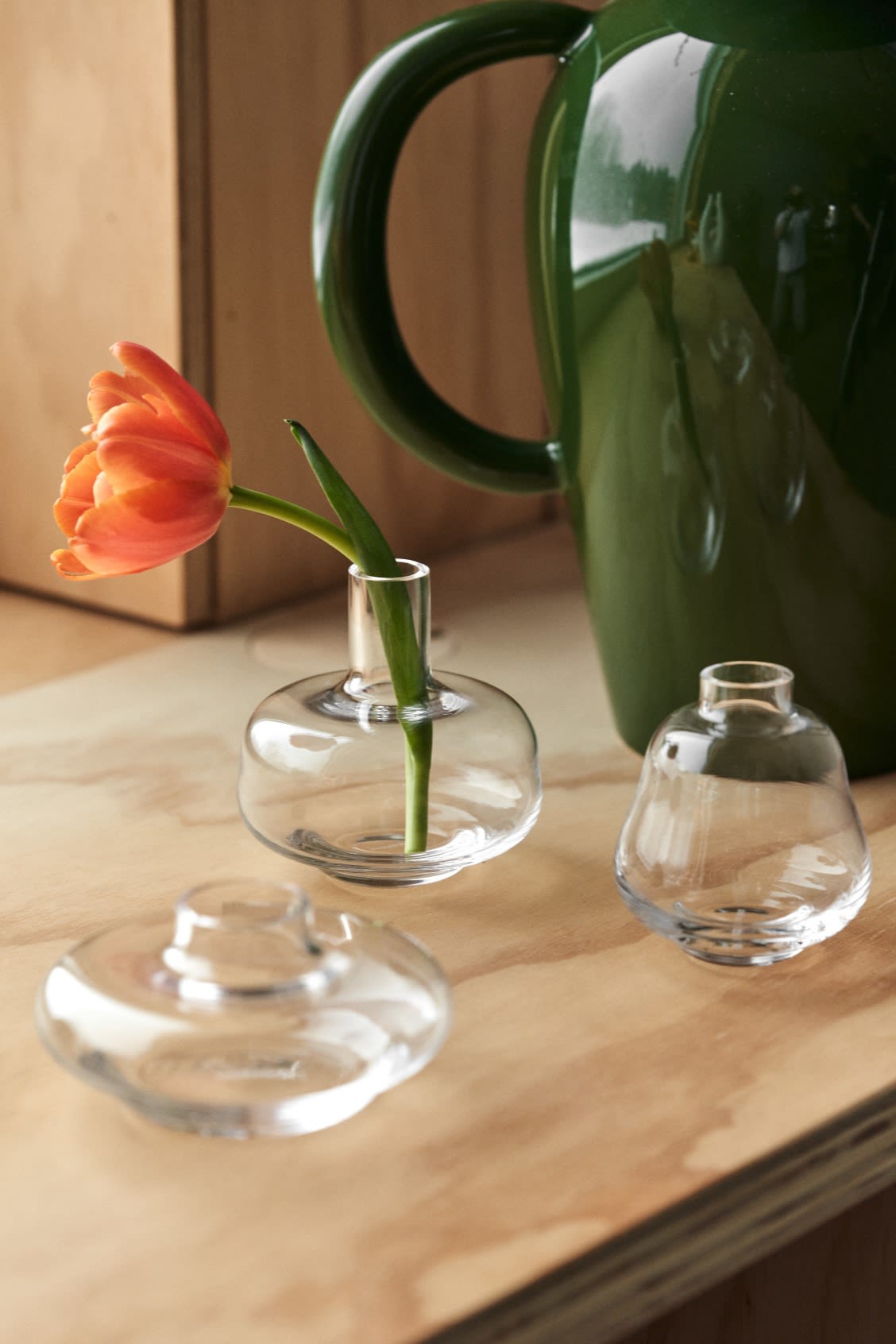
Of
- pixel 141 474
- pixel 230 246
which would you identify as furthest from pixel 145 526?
pixel 230 246

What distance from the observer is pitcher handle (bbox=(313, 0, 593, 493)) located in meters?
0.57

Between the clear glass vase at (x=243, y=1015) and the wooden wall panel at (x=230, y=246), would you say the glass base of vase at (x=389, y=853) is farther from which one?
the wooden wall panel at (x=230, y=246)

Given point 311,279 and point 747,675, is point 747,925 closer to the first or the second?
point 747,675

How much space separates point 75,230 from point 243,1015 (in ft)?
1.60

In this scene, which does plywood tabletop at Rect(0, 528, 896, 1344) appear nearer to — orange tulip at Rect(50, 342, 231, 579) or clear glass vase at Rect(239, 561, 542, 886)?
clear glass vase at Rect(239, 561, 542, 886)

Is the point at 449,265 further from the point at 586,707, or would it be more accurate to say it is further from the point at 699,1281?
the point at 699,1281

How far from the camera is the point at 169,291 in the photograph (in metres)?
0.74

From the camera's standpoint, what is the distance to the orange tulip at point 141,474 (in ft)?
1.52

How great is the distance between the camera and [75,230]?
776mm

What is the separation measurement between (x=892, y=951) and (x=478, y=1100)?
0.47ft

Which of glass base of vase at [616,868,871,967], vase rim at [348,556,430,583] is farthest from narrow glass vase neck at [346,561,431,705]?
glass base of vase at [616,868,871,967]

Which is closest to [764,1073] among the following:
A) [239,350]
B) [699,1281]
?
[699,1281]

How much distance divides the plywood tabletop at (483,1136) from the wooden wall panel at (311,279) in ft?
0.81

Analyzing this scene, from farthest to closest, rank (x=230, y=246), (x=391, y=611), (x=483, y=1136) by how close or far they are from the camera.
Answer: (x=230, y=246) → (x=391, y=611) → (x=483, y=1136)
